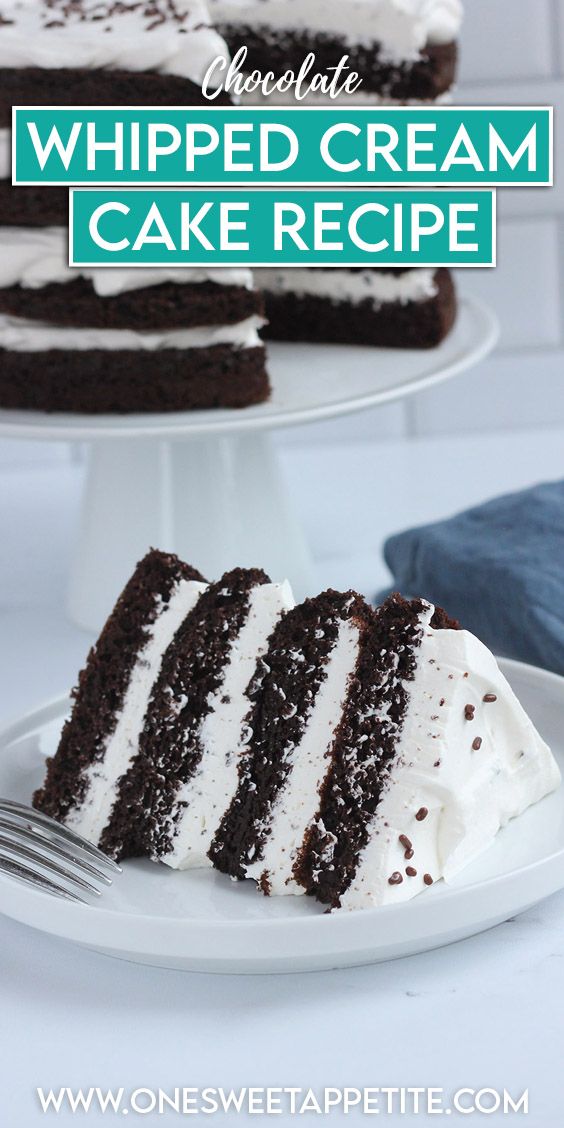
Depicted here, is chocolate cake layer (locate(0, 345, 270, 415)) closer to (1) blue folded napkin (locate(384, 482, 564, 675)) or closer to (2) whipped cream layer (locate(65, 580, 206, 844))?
(1) blue folded napkin (locate(384, 482, 564, 675))

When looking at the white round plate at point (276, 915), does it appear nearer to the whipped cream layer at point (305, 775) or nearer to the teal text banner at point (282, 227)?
the whipped cream layer at point (305, 775)

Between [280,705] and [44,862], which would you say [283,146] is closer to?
[280,705]

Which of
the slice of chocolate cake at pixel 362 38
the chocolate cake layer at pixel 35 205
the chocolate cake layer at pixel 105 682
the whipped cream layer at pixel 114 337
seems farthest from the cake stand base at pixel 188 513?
the slice of chocolate cake at pixel 362 38

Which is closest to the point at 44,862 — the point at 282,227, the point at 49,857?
the point at 49,857

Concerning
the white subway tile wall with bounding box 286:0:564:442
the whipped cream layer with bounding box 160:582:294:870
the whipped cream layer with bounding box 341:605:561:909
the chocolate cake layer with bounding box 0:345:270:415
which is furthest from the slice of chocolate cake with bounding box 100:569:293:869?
the white subway tile wall with bounding box 286:0:564:442

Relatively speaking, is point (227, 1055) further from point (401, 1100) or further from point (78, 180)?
point (78, 180)

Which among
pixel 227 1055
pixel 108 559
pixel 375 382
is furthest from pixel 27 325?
pixel 227 1055

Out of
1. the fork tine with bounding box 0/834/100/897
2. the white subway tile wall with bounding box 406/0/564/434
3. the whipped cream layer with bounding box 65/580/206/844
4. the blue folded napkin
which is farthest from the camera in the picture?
the white subway tile wall with bounding box 406/0/564/434

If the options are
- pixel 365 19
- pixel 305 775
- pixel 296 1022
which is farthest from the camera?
pixel 365 19
